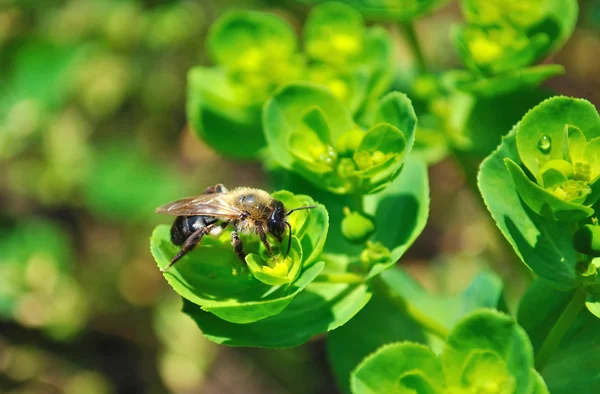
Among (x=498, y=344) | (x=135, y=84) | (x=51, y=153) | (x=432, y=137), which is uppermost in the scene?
(x=498, y=344)

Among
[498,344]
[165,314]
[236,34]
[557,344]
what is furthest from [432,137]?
[165,314]

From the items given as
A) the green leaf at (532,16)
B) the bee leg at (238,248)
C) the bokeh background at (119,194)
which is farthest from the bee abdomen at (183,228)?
the bokeh background at (119,194)

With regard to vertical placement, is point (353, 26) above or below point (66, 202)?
above

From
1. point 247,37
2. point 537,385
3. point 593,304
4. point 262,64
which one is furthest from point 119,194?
point 537,385

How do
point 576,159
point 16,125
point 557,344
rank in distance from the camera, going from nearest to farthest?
point 576,159, point 557,344, point 16,125

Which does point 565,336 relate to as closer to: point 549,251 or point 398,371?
point 549,251

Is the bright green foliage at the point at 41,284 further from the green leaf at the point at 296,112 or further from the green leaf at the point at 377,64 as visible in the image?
the green leaf at the point at 296,112

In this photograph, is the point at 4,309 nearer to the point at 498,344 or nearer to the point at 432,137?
the point at 432,137
